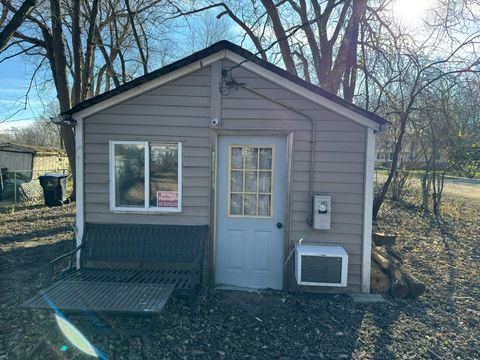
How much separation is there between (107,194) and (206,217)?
1.52 meters

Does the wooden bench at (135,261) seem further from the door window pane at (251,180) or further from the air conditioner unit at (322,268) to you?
the air conditioner unit at (322,268)

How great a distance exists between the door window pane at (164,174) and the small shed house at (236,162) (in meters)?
0.01

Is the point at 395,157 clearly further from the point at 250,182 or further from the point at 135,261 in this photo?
the point at 135,261

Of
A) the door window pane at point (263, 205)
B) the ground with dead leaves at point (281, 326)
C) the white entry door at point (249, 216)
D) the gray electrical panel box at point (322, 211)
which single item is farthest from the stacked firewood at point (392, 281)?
the door window pane at point (263, 205)

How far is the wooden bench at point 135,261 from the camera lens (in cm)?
371

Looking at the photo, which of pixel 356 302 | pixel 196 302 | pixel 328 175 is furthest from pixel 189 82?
pixel 356 302

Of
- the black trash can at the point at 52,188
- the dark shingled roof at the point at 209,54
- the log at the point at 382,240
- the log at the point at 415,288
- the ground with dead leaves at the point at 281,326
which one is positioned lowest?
the ground with dead leaves at the point at 281,326

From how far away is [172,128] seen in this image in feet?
14.8

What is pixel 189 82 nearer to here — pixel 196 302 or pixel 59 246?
pixel 196 302

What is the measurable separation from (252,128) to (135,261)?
2.59 m

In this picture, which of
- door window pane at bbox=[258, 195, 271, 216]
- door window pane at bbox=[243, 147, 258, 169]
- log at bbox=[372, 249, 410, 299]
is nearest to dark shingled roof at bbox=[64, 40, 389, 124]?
door window pane at bbox=[243, 147, 258, 169]

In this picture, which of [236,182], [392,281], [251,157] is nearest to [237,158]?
[251,157]

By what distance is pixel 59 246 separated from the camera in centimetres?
657

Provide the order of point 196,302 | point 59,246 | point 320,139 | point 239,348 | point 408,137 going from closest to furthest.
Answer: point 239,348 → point 196,302 → point 320,139 → point 59,246 → point 408,137
